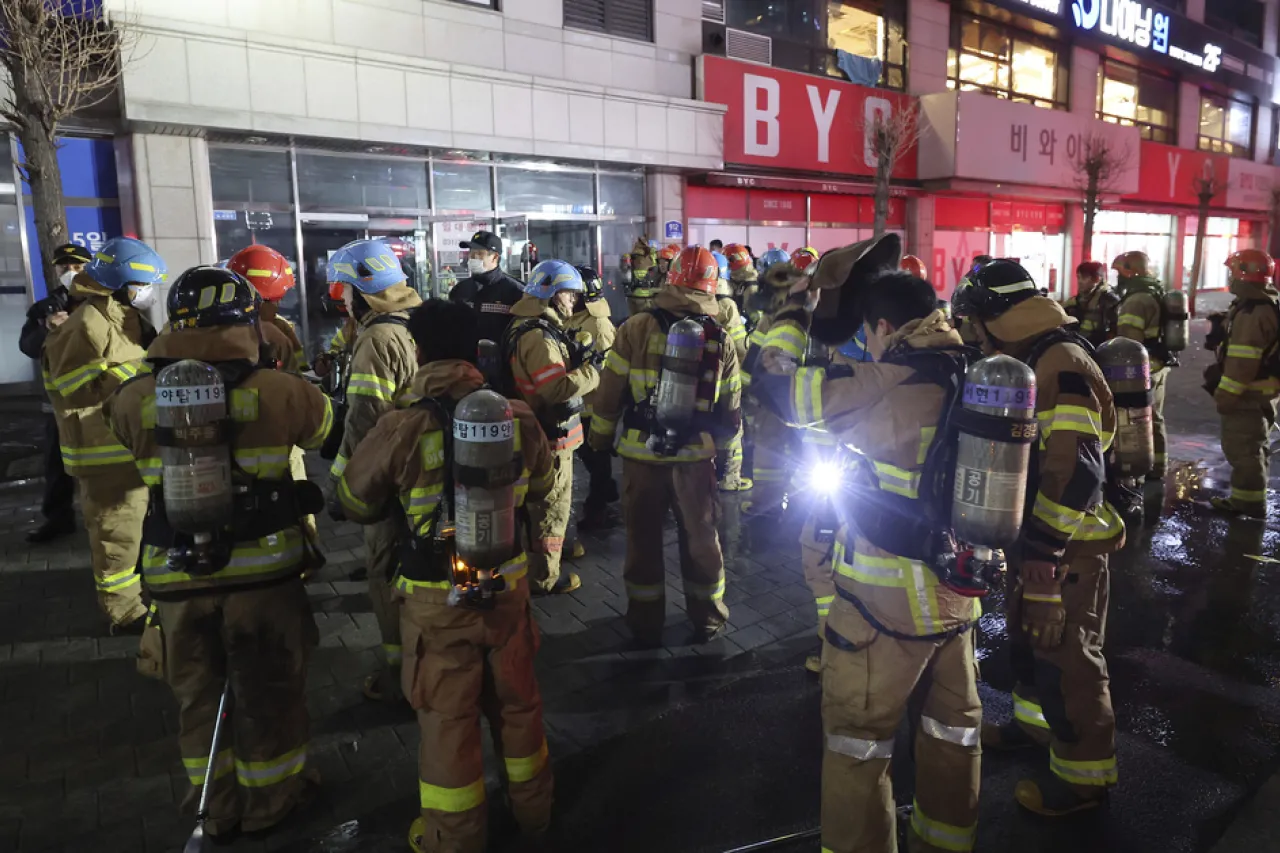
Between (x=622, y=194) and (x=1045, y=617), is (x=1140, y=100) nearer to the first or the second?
(x=622, y=194)

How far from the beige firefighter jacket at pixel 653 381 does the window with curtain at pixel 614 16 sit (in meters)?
11.1

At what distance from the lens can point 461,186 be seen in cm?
1291

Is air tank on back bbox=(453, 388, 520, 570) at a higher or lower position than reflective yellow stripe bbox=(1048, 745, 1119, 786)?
higher

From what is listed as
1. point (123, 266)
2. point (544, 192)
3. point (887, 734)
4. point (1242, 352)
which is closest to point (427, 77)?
point (544, 192)

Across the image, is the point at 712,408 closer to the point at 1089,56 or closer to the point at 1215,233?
the point at 1089,56

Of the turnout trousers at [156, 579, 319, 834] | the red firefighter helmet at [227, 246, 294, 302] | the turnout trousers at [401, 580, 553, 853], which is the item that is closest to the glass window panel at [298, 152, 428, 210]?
the red firefighter helmet at [227, 246, 294, 302]

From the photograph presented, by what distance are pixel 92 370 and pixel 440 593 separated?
3146 millimetres

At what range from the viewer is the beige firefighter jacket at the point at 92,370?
15.2ft

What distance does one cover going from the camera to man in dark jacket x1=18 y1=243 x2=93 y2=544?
579 cm

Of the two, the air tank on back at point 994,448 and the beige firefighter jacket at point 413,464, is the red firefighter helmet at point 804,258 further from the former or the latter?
the air tank on back at point 994,448

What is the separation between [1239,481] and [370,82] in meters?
11.1

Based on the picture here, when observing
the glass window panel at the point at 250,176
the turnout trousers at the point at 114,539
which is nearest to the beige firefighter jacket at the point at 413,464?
the turnout trousers at the point at 114,539

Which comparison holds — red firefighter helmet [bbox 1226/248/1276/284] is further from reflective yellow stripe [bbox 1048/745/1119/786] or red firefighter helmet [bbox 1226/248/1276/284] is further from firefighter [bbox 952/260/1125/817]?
reflective yellow stripe [bbox 1048/745/1119/786]

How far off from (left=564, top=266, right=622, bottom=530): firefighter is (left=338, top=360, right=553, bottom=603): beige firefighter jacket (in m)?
3.49
